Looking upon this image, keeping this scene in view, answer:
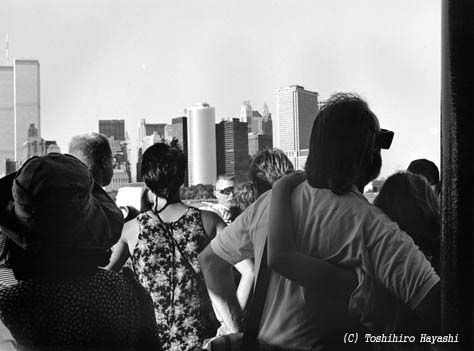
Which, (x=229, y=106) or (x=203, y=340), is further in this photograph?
(x=229, y=106)

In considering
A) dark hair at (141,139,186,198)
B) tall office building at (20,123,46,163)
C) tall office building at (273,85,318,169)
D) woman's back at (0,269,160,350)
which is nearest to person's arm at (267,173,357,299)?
woman's back at (0,269,160,350)

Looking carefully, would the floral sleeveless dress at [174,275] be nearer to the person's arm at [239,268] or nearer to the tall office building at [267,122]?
the person's arm at [239,268]

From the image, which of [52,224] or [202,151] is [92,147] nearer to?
[202,151]

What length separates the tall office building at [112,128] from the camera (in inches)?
86.5

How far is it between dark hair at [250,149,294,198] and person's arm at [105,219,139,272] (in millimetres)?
444

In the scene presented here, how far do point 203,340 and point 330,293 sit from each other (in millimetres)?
590

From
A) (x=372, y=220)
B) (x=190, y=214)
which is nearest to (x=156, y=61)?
(x=190, y=214)

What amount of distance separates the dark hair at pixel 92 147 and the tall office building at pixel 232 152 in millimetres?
391

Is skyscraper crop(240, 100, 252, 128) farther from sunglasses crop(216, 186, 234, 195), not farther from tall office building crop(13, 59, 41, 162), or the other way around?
tall office building crop(13, 59, 41, 162)

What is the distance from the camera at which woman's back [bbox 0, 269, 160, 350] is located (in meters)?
1.03

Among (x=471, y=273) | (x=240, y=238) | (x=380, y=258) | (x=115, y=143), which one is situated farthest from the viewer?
(x=115, y=143)

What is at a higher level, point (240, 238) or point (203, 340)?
point (240, 238)

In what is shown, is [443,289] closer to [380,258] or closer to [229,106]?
[380,258]

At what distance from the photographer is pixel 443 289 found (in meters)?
1.54
